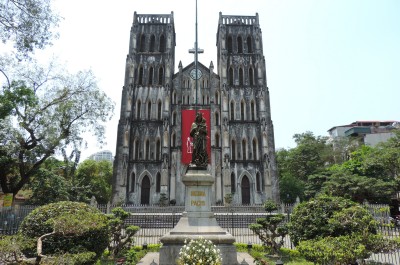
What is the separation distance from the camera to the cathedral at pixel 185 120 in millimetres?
26828

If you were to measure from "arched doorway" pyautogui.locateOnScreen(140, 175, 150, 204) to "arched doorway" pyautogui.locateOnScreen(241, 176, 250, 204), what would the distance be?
8.86 meters

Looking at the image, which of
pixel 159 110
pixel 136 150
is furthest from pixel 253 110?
pixel 136 150

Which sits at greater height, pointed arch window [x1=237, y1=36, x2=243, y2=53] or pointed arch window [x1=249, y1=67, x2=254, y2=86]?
pointed arch window [x1=237, y1=36, x2=243, y2=53]

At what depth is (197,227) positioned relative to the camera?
7.75m

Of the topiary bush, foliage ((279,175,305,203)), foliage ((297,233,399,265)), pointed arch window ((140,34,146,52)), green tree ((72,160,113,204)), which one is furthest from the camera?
foliage ((279,175,305,203))

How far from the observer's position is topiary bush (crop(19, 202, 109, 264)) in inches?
248

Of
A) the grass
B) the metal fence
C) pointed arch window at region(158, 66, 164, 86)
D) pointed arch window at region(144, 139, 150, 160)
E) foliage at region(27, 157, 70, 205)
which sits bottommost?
the grass

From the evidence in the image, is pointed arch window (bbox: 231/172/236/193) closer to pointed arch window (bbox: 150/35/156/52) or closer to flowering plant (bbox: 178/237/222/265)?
pointed arch window (bbox: 150/35/156/52)

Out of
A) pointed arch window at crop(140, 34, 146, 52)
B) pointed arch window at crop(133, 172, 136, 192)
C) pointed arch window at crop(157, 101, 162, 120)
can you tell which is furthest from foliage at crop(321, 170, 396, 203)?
pointed arch window at crop(140, 34, 146, 52)

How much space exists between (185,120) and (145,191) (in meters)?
7.68

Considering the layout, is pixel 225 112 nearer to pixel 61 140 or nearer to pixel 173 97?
pixel 173 97

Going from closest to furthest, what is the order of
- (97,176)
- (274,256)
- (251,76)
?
1. (274,256)
2. (251,76)
3. (97,176)

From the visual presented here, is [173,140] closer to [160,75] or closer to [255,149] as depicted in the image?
[160,75]

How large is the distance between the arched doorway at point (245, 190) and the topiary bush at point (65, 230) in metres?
21.1
